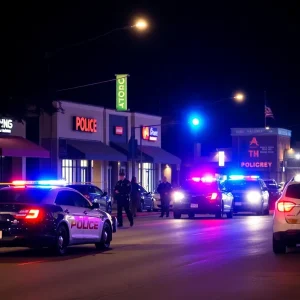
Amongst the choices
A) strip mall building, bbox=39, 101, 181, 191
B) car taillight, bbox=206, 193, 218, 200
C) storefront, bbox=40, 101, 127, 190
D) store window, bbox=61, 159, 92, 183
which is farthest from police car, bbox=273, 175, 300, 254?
store window, bbox=61, 159, 92, 183

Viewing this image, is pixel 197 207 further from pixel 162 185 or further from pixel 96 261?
pixel 96 261

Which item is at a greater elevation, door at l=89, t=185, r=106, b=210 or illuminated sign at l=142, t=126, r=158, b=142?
illuminated sign at l=142, t=126, r=158, b=142

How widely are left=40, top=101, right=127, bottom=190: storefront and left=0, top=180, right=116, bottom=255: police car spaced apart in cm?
3161

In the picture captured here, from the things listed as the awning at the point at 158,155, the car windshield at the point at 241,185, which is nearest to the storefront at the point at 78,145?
the awning at the point at 158,155

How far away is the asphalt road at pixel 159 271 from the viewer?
43.0ft

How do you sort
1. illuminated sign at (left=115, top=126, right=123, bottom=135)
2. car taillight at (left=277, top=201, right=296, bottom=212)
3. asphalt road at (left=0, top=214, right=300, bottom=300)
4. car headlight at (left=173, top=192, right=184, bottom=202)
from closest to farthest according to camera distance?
asphalt road at (left=0, top=214, right=300, bottom=300), car taillight at (left=277, top=201, right=296, bottom=212), car headlight at (left=173, top=192, right=184, bottom=202), illuminated sign at (left=115, top=126, right=123, bottom=135)

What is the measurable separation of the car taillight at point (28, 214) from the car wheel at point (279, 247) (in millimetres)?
5201

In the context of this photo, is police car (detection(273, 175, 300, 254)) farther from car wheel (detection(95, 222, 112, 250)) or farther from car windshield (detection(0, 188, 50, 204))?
car windshield (detection(0, 188, 50, 204))

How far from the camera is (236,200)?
40812 mm

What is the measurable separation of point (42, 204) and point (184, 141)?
73192mm

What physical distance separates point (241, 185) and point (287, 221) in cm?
2196

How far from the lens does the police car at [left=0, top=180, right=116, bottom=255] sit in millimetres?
18906

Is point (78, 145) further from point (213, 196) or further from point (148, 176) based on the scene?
point (213, 196)

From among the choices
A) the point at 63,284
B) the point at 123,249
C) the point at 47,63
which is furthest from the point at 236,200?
the point at 63,284
